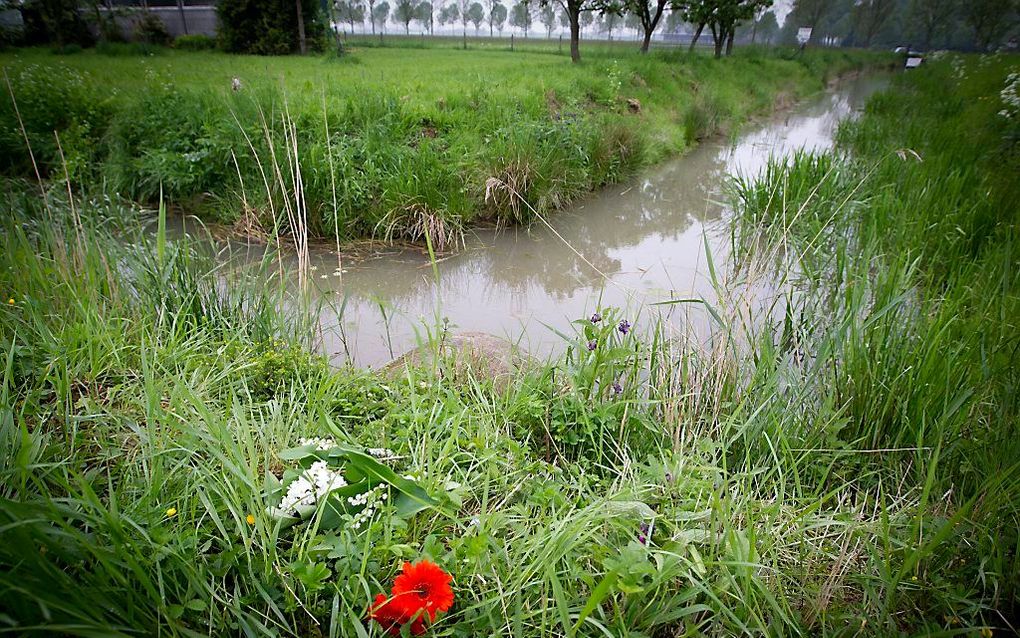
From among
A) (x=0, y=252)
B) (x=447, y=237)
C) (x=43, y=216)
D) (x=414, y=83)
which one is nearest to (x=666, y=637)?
(x=0, y=252)

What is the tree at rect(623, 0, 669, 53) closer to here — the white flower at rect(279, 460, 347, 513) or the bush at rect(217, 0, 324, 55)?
the bush at rect(217, 0, 324, 55)

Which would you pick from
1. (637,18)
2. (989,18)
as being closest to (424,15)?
(637,18)

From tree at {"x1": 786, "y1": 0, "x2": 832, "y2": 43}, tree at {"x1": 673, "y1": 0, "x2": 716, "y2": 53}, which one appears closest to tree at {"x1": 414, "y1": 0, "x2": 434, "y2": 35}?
tree at {"x1": 673, "y1": 0, "x2": 716, "y2": 53}

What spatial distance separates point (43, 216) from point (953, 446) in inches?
158

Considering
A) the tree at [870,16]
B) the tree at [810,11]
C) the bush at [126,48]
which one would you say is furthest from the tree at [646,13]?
the tree at [870,16]

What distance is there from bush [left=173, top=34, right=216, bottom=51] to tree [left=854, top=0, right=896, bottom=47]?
31.5 m

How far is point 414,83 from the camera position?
305 inches

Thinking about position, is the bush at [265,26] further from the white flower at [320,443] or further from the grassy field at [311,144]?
the white flower at [320,443]

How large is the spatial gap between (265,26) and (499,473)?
38.6 feet

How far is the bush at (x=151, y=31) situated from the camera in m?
6.89

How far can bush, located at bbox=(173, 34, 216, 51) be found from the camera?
7.83m

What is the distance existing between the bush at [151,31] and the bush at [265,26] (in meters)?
1.96

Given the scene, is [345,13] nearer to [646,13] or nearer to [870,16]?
[646,13]

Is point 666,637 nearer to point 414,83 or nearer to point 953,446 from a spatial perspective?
point 953,446
